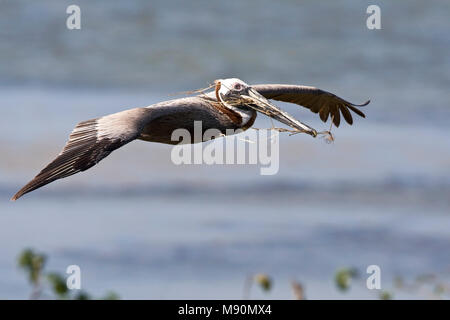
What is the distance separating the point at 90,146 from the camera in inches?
438

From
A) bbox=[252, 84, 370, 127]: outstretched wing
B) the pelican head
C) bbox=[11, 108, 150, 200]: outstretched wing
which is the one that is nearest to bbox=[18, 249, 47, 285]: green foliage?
bbox=[11, 108, 150, 200]: outstretched wing

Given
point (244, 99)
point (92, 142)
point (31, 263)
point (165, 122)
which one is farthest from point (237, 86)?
point (31, 263)

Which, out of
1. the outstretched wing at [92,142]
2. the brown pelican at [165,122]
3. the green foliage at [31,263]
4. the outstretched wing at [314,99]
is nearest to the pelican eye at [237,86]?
the brown pelican at [165,122]

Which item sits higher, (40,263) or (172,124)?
(172,124)

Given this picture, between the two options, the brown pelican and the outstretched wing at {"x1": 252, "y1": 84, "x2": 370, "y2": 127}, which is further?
the outstretched wing at {"x1": 252, "y1": 84, "x2": 370, "y2": 127}

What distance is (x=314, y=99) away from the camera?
1505cm

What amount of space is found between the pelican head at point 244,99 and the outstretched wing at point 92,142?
1.26 meters

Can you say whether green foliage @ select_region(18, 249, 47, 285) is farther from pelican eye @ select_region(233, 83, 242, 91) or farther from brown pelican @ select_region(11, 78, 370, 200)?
pelican eye @ select_region(233, 83, 242, 91)

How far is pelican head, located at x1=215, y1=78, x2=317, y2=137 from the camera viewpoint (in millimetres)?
12539

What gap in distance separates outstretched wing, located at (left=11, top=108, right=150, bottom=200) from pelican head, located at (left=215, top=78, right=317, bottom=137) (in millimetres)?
1259

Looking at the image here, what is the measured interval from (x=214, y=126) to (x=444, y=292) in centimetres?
372

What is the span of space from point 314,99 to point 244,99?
2625 mm
